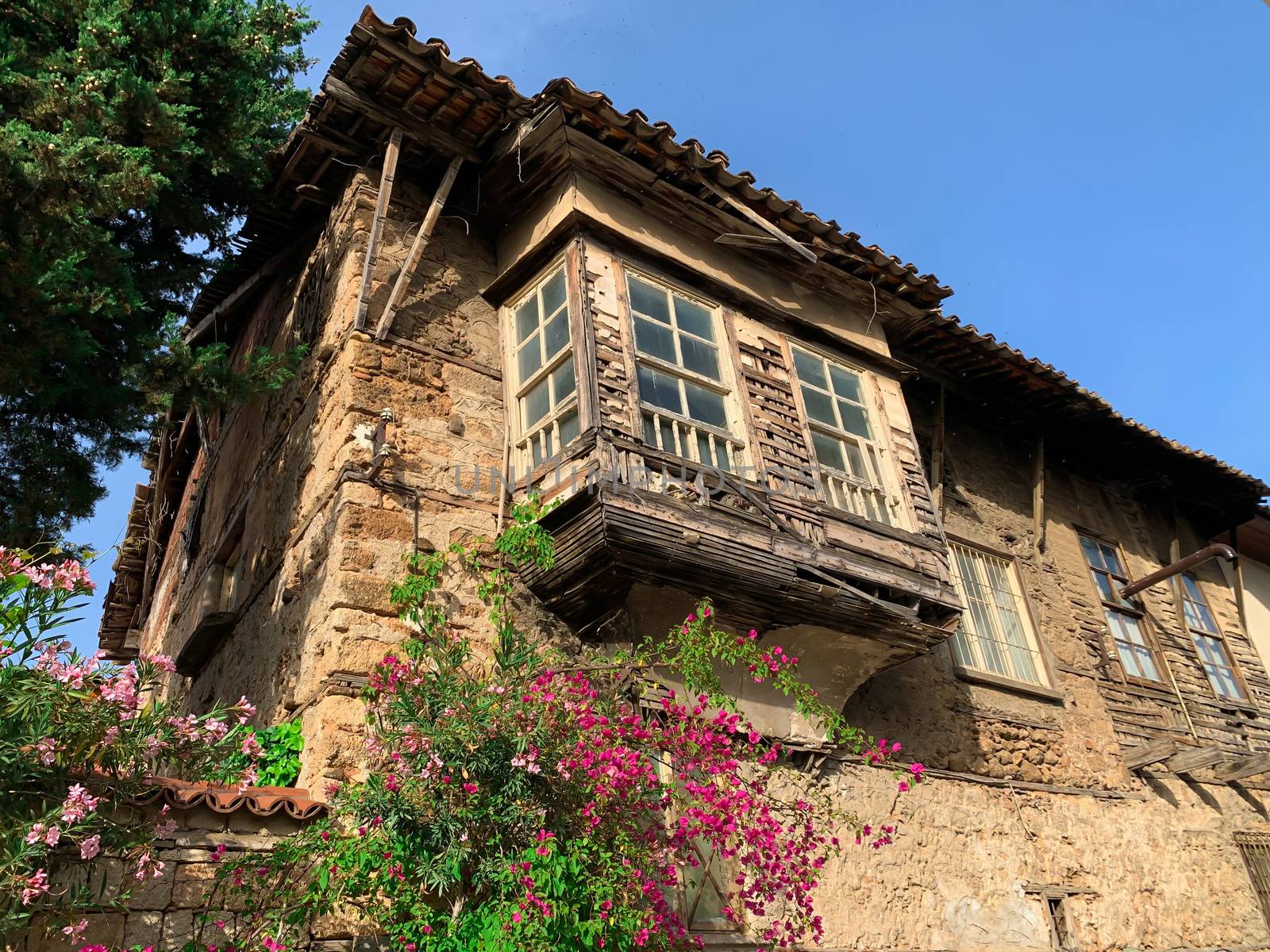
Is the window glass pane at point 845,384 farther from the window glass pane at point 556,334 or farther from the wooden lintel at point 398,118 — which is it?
the wooden lintel at point 398,118

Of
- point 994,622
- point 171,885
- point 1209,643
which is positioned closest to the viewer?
point 171,885

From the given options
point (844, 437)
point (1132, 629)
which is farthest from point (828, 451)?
point (1132, 629)

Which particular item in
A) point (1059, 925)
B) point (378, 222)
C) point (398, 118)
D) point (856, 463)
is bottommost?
point (1059, 925)

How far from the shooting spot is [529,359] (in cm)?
714

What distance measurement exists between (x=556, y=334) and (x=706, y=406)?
1.16 metres

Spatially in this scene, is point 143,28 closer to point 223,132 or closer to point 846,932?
point 223,132

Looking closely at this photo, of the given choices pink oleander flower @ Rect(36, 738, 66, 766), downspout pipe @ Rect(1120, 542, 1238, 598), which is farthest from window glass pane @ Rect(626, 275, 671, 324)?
downspout pipe @ Rect(1120, 542, 1238, 598)

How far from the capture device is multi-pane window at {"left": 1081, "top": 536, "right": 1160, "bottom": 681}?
34.6 feet

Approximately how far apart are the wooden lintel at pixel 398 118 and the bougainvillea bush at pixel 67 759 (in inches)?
156

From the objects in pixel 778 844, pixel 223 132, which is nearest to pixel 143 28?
pixel 223 132

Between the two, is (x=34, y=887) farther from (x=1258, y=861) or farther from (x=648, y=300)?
(x=1258, y=861)

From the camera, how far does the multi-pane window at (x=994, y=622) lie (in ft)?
29.9

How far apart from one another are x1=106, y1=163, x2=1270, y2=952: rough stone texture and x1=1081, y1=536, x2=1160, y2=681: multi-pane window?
1.05ft

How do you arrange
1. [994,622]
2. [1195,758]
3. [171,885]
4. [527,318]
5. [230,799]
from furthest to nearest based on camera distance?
[994,622]
[1195,758]
[527,318]
[230,799]
[171,885]
